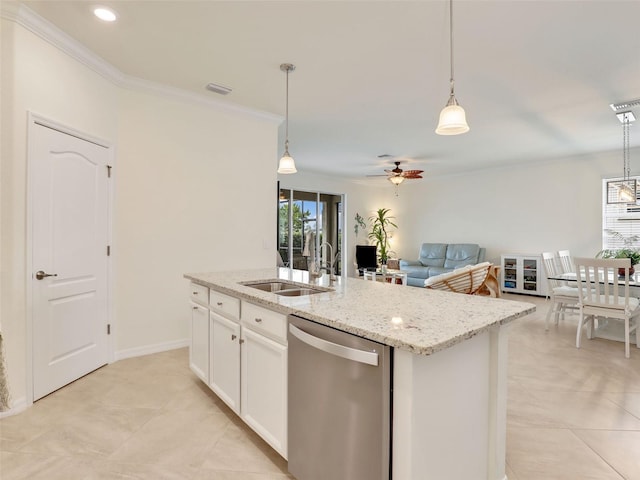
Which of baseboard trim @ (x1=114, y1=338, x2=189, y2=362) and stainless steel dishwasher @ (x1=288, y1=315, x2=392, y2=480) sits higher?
stainless steel dishwasher @ (x1=288, y1=315, x2=392, y2=480)

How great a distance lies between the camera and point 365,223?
9.42 m

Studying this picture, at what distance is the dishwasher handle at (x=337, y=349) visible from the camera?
1.28 m

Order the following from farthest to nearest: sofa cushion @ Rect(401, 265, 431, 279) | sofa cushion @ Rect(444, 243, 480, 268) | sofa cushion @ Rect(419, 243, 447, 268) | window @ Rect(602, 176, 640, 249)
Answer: sofa cushion @ Rect(419, 243, 447, 268) < sofa cushion @ Rect(401, 265, 431, 279) < sofa cushion @ Rect(444, 243, 480, 268) < window @ Rect(602, 176, 640, 249)

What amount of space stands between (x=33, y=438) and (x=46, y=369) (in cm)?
66

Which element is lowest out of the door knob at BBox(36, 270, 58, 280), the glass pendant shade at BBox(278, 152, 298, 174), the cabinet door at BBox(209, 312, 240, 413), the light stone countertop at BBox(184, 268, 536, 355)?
the cabinet door at BBox(209, 312, 240, 413)

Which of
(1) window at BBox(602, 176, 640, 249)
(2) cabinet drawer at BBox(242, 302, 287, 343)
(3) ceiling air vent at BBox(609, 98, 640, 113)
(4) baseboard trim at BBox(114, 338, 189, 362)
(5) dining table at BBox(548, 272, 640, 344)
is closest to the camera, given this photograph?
(2) cabinet drawer at BBox(242, 302, 287, 343)

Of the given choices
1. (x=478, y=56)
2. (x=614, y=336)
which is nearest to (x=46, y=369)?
(x=478, y=56)

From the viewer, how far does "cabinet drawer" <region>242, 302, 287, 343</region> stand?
177 cm

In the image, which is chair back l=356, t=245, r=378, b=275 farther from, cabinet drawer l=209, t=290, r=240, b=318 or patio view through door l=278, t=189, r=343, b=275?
cabinet drawer l=209, t=290, r=240, b=318

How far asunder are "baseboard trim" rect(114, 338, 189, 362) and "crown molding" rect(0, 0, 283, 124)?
2.52 metres

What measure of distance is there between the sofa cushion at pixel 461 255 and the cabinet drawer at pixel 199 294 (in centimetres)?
621

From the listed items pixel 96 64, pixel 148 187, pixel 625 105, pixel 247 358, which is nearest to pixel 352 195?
pixel 625 105

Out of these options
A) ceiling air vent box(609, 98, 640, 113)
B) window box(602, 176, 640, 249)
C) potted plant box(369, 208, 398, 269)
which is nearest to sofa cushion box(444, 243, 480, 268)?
potted plant box(369, 208, 398, 269)

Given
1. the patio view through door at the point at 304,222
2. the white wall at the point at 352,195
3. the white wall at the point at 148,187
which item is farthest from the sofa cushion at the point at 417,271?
the white wall at the point at 148,187
